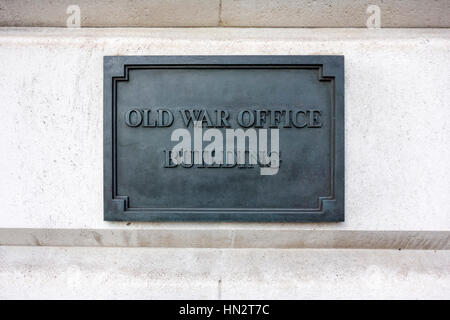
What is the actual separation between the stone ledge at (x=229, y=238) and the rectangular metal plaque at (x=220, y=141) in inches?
6.4

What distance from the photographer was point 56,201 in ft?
8.69

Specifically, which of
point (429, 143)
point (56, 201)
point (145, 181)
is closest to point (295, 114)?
point (429, 143)

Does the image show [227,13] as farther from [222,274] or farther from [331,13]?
[222,274]

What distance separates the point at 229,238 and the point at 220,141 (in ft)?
2.72

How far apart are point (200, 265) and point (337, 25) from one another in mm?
2361

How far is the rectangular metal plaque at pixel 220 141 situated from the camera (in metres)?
2.55

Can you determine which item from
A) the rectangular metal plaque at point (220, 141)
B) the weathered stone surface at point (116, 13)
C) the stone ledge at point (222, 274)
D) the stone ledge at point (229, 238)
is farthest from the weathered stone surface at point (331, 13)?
the stone ledge at point (222, 274)

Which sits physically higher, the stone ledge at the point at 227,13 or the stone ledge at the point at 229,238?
the stone ledge at the point at 227,13

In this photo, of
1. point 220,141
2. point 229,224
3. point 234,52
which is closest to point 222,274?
point 229,224

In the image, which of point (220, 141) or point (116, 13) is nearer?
point (220, 141)

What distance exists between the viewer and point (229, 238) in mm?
2637

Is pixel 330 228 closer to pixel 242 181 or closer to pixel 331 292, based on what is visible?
→ pixel 331 292

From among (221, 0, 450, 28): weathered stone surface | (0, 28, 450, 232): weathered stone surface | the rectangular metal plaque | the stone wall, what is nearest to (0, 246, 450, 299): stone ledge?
the stone wall

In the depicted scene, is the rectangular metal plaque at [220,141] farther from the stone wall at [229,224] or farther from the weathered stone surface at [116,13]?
the weathered stone surface at [116,13]
